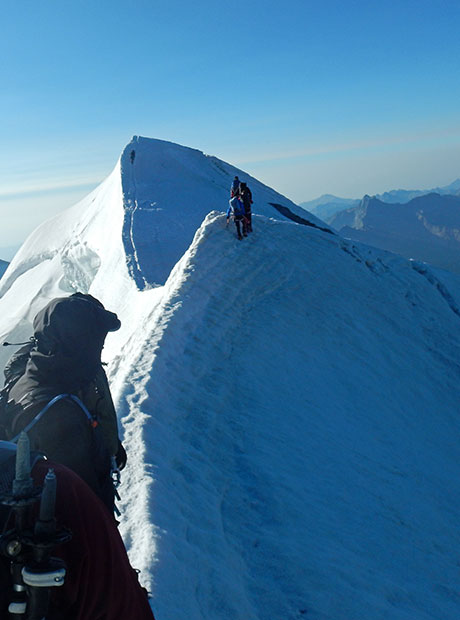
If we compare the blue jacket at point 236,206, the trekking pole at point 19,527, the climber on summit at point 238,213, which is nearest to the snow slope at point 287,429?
the climber on summit at point 238,213

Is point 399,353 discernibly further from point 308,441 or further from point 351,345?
point 308,441

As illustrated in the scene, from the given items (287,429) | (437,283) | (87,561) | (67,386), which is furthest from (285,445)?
(437,283)

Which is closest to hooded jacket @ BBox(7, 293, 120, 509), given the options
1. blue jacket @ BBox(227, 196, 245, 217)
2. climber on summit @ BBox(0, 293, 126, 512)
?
climber on summit @ BBox(0, 293, 126, 512)

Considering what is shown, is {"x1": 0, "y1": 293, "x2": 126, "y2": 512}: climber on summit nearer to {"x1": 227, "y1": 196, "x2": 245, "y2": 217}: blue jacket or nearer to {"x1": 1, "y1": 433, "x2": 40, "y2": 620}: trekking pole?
{"x1": 1, "y1": 433, "x2": 40, "y2": 620}: trekking pole

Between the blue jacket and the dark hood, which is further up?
the blue jacket

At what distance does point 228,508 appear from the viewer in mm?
7012

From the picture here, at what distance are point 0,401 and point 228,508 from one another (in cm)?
417

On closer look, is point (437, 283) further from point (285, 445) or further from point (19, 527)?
point (19, 527)

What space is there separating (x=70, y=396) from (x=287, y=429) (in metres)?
6.80

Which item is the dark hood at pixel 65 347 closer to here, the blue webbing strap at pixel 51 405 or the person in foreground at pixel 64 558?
the blue webbing strap at pixel 51 405

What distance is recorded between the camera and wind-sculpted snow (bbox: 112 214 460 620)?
236 inches

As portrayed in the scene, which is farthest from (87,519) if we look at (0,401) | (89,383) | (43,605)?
(0,401)

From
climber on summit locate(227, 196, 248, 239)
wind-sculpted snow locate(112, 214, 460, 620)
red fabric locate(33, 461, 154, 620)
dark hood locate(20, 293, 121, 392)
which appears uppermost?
climber on summit locate(227, 196, 248, 239)

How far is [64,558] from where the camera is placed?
1973 millimetres
